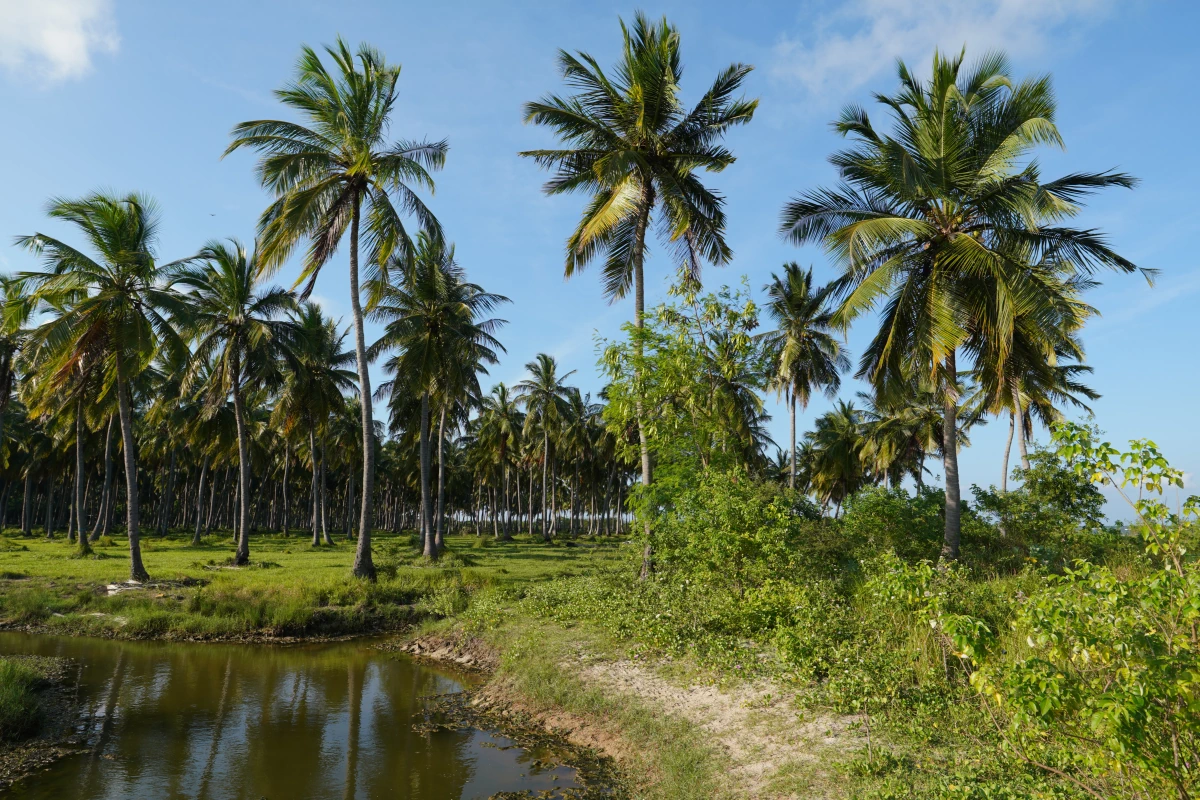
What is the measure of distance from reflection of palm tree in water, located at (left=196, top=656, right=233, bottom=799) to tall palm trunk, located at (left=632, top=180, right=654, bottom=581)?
29.1ft

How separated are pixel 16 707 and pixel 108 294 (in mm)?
14842

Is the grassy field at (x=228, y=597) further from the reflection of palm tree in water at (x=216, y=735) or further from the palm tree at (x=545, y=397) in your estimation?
the palm tree at (x=545, y=397)

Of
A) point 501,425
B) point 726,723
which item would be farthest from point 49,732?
point 501,425

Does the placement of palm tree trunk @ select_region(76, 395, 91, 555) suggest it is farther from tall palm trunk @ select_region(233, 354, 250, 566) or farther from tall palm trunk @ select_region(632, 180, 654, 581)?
tall palm trunk @ select_region(632, 180, 654, 581)

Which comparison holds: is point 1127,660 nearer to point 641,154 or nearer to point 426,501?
point 641,154

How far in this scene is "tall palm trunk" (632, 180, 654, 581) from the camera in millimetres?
16281

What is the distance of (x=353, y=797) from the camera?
8414 mm

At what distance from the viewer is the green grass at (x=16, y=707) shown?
9.84m

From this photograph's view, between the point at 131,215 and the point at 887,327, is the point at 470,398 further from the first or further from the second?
the point at 887,327

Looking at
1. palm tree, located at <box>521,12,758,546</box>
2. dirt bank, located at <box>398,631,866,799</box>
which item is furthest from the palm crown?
dirt bank, located at <box>398,631,866,799</box>

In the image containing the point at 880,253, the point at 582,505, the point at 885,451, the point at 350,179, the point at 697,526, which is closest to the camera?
the point at 697,526

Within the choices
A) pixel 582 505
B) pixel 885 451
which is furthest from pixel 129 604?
pixel 582 505

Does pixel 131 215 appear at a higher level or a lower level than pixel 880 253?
higher

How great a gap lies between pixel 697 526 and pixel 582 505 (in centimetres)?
7375
